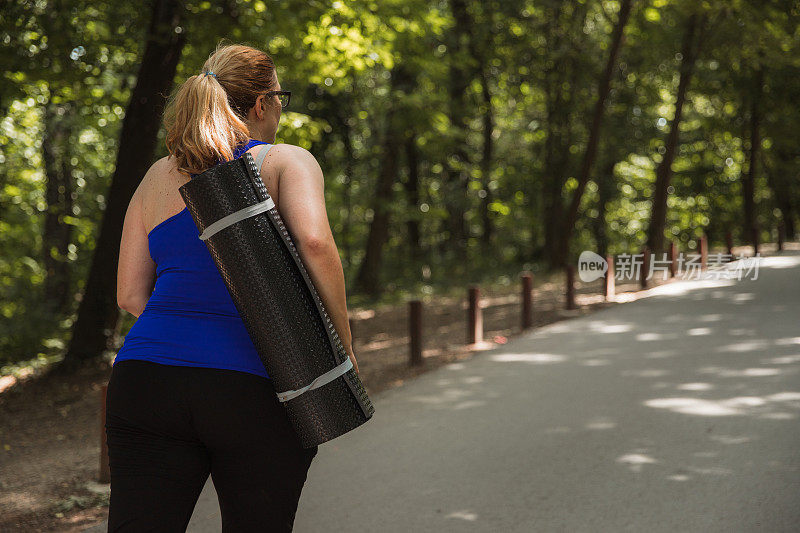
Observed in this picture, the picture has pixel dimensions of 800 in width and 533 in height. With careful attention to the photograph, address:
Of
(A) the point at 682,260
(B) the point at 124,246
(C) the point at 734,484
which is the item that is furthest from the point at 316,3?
(A) the point at 682,260

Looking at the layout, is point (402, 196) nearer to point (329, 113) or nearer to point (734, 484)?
point (329, 113)

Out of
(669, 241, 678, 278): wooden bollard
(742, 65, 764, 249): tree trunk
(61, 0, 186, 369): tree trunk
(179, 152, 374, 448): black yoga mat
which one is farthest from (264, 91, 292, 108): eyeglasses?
(742, 65, 764, 249): tree trunk

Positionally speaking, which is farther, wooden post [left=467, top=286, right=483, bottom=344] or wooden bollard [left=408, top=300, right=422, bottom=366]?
wooden post [left=467, top=286, right=483, bottom=344]

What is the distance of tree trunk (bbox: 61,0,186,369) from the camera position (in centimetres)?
1095

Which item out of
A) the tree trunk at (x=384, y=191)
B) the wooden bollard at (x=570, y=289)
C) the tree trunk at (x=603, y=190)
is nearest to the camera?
the wooden bollard at (x=570, y=289)

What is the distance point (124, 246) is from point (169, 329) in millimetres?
412

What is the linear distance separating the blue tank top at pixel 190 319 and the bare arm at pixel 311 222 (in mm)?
157

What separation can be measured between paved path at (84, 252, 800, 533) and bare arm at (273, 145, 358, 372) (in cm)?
271

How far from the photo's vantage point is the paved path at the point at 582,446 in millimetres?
4797

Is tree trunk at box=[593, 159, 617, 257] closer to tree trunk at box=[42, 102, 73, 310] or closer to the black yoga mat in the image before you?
tree trunk at box=[42, 102, 73, 310]

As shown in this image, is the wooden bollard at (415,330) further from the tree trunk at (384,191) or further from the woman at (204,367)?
the tree trunk at (384,191)

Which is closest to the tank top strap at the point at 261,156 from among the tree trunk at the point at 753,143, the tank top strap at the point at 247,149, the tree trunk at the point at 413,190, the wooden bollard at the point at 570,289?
the tank top strap at the point at 247,149

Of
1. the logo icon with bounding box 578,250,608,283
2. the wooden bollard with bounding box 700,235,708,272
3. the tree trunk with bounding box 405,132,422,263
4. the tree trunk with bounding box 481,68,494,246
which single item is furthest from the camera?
the tree trunk with bounding box 481,68,494,246

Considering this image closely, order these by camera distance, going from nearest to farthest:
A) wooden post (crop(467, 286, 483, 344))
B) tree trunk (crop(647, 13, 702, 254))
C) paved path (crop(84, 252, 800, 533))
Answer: paved path (crop(84, 252, 800, 533)), wooden post (crop(467, 286, 483, 344)), tree trunk (crop(647, 13, 702, 254))
